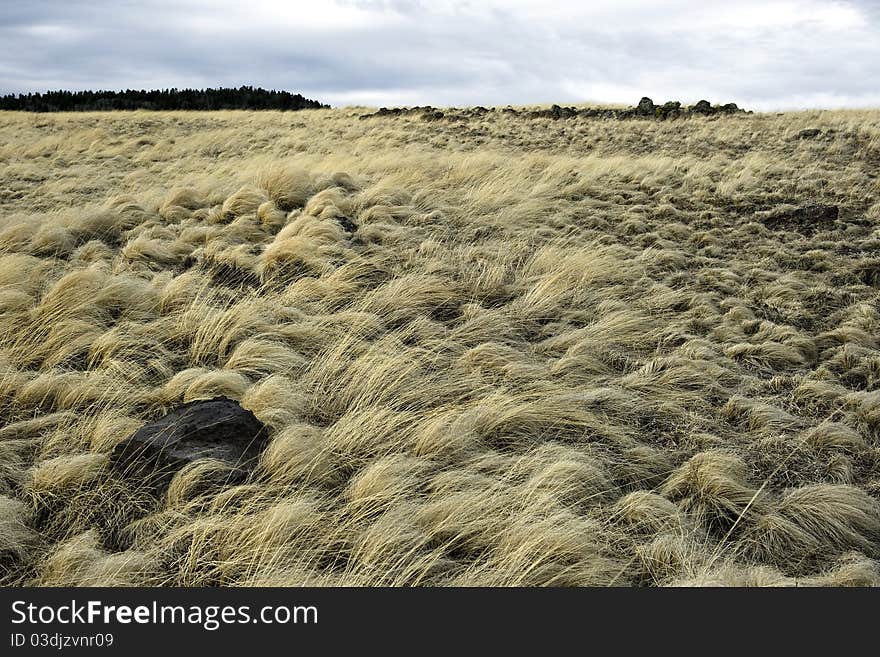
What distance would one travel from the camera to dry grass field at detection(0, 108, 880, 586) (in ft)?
10.4

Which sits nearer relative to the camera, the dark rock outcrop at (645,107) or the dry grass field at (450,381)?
the dry grass field at (450,381)

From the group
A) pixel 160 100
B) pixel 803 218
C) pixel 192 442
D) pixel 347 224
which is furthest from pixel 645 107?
pixel 160 100

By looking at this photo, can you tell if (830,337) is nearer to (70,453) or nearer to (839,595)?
(839,595)

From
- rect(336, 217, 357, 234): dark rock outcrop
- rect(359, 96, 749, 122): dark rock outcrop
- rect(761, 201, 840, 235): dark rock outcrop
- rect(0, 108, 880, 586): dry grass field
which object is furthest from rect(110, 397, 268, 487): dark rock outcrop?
rect(359, 96, 749, 122): dark rock outcrop

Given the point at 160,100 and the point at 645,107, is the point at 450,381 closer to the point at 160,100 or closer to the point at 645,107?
the point at 645,107

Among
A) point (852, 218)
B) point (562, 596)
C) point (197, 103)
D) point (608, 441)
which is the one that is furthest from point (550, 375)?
point (197, 103)

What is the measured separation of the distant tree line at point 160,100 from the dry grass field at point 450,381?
143 feet

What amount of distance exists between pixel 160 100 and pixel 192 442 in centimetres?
5207

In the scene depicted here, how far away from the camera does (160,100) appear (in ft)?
159

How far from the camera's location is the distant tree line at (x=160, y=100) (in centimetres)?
4572

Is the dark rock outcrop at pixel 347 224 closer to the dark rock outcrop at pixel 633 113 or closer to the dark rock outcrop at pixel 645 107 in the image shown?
the dark rock outcrop at pixel 633 113

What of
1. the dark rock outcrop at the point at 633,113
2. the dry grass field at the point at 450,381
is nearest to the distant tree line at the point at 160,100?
the dark rock outcrop at the point at 633,113

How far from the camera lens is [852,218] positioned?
9453 millimetres

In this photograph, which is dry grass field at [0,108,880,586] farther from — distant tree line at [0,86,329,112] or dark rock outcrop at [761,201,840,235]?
distant tree line at [0,86,329,112]
